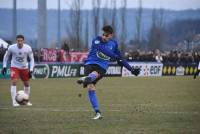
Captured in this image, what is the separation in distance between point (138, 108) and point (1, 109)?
3.70 metres

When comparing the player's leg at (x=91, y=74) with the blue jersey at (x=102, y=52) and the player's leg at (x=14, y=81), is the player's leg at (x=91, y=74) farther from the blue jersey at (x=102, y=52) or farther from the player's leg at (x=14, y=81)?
the player's leg at (x=14, y=81)

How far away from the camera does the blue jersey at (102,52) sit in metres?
15.2

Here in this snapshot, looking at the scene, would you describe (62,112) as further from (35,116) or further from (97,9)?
(97,9)

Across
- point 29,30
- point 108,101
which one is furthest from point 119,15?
point 108,101

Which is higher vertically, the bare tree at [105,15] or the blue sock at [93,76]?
the blue sock at [93,76]

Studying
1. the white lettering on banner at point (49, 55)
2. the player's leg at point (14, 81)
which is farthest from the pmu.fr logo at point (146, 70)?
the player's leg at point (14, 81)

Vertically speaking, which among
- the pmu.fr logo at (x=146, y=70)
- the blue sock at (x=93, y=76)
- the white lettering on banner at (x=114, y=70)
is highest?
the blue sock at (x=93, y=76)

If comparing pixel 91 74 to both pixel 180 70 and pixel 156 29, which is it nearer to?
pixel 180 70

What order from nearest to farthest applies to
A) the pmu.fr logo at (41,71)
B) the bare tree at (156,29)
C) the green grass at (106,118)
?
1. the green grass at (106,118)
2. the pmu.fr logo at (41,71)
3. the bare tree at (156,29)

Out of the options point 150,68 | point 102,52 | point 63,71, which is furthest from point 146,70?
point 102,52

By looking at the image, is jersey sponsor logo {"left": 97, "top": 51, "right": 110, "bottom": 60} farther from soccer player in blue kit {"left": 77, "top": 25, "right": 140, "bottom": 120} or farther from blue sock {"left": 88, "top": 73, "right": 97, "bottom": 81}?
blue sock {"left": 88, "top": 73, "right": 97, "bottom": 81}

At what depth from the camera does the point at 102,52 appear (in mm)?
15289

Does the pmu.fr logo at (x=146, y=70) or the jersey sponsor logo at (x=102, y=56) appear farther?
the pmu.fr logo at (x=146, y=70)

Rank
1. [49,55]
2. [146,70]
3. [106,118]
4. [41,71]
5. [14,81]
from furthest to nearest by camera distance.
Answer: [146,70], [49,55], [41,71], [14,81], [106,118]
